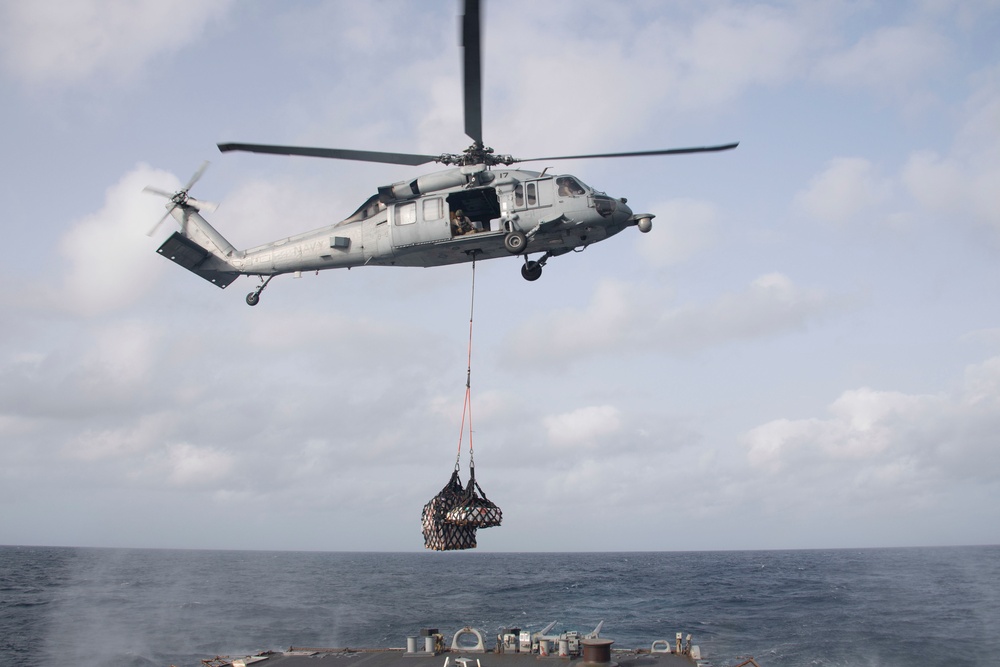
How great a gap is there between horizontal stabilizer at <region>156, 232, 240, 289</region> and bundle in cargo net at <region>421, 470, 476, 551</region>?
29.3ft

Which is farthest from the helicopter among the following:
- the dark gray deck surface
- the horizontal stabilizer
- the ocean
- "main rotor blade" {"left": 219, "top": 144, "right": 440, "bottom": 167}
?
the ocean

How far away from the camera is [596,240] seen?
17.2 metres

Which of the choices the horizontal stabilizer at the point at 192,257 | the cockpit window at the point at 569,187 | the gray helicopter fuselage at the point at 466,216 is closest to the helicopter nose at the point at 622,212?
the gray helicopter fuselage at the point at 466,216

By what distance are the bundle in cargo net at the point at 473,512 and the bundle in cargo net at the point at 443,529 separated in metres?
0.14

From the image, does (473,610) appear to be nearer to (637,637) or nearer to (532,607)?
(532,607)

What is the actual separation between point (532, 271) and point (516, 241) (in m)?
1.28

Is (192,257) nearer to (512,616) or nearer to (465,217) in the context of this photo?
(465,217)

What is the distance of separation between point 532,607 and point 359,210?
155 feet

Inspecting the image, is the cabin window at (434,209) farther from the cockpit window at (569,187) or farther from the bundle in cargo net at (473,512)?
the bundle in cargo net at (473,512)

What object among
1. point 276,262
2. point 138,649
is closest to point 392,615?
point 138,649

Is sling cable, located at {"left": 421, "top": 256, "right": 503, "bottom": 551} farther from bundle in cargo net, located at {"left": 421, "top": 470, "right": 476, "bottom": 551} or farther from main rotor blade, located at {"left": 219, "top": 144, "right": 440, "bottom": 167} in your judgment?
main rotor blade, located at {"left": 219, "top": 144, "right": 440, "bottom": 167}

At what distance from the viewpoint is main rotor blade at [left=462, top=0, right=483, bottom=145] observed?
11.4m

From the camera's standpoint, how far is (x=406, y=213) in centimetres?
1762

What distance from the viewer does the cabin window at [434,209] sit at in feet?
56.5
